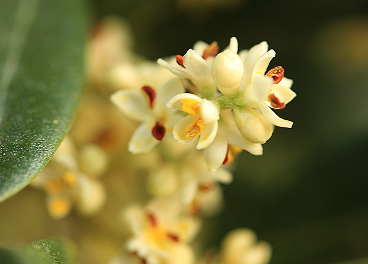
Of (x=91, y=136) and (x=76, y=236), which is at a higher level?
(x=91, y=136)

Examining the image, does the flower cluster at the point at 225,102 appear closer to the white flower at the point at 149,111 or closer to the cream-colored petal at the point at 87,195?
the white flower at the point at 149,111

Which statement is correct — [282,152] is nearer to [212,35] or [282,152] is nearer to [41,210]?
[212,35]

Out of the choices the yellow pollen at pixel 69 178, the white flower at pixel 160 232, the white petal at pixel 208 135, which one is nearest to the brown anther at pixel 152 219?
the white flower at pixel 160 232

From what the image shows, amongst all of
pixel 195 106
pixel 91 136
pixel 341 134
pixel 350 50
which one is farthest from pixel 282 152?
pixel 195 106

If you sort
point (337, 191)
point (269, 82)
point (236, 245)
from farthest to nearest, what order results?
point (337, 191)
point (236, 245)
point (269, 82)

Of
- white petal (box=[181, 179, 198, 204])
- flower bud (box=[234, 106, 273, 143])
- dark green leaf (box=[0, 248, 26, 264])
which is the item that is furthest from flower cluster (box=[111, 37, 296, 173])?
dark green leaf (box=[0, 248, 26, 264])

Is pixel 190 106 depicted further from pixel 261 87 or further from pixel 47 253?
pixel 47 253
